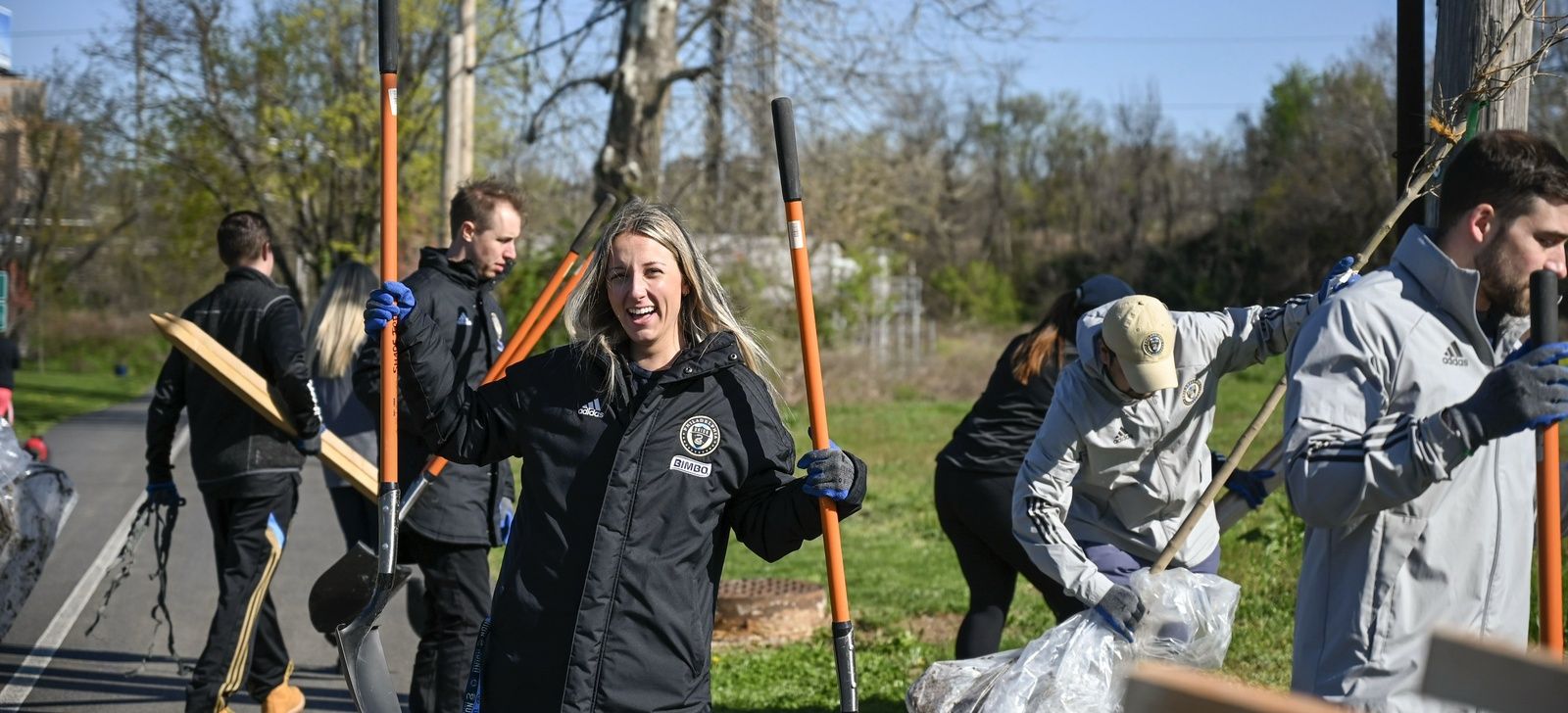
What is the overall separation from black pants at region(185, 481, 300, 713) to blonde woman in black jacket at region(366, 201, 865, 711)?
9.45 feet

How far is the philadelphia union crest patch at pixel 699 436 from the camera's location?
10.6 ft

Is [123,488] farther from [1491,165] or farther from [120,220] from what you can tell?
[120,220]

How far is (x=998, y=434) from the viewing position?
5477 millimetres

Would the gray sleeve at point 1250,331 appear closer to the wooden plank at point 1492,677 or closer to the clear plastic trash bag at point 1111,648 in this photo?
the clear plastic trash bag at point 1111,648

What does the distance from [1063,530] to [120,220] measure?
42680 mm

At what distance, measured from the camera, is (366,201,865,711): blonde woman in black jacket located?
10.2ft

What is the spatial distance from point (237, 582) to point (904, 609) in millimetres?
3671

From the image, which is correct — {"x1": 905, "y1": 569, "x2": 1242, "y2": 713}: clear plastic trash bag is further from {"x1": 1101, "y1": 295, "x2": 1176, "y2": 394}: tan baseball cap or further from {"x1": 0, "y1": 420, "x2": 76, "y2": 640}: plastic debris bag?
{"x1": 0, "y1": 420, "x2": 76, "y2": 640}: plastic debris bag

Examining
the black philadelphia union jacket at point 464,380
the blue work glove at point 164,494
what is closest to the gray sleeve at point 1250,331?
the black philadelphia union jacket at point 464,380

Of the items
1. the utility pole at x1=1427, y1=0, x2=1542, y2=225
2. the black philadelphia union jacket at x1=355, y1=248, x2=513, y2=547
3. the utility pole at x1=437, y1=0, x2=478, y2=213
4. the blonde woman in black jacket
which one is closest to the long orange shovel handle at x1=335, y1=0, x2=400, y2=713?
the blonde woman in black jacket

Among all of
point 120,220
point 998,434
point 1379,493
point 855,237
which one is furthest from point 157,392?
point 120,220

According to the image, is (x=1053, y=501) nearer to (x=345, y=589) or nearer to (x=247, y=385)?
(x=345, y=589)

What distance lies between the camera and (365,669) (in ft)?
14.1

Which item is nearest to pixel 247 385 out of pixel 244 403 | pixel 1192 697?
pixel 244 403
